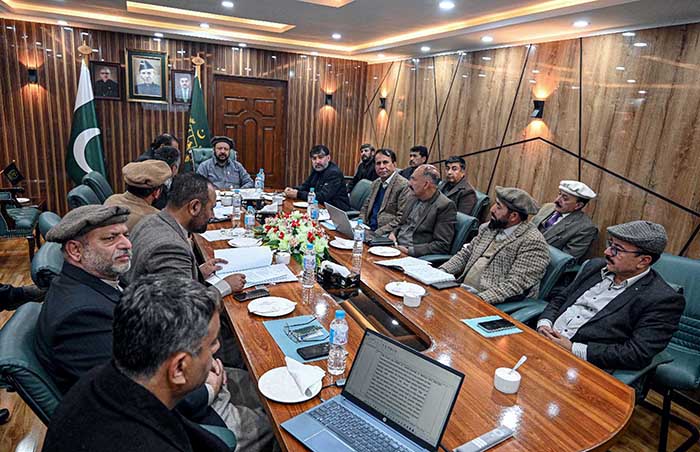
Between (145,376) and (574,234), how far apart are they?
3.52m

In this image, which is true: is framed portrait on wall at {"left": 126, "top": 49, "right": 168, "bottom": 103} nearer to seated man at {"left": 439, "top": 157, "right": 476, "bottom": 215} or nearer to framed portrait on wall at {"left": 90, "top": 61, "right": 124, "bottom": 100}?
framed portrait on wall at {"left": 90, "top": 61, "right": 124, "bottom": 100}

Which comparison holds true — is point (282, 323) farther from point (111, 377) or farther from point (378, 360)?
point (111, 377)

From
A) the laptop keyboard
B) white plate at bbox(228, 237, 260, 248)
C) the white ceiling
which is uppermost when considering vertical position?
the white ceiling

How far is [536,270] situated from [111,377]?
7.39 feet

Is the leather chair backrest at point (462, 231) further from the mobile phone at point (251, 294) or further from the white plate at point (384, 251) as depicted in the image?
the mobile phone at point (251, 294)

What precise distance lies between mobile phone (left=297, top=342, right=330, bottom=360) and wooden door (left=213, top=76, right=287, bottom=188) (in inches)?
214

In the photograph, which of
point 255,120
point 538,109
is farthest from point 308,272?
point 255,120

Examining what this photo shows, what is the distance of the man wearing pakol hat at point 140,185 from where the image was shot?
2.59 metres

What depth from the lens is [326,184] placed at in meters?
4.64

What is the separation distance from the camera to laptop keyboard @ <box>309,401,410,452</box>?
3.93 feet

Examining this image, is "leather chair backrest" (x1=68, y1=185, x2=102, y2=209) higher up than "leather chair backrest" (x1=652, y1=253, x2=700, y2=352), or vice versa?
"leather chair backrest" (x1=68, y1=185, x2=102, y2=209)

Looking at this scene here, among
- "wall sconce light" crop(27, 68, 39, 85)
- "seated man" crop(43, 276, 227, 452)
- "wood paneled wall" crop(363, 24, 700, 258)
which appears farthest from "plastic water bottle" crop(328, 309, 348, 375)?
"wall sconce light" crop(27, 68, 39, 85)

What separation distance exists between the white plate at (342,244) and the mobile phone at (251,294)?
2.99 feet

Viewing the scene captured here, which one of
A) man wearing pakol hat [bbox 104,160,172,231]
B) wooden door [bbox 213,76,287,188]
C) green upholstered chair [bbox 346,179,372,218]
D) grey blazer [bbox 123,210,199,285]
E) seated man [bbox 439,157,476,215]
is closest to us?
grey blazer [bbox 123,210,199,285]
